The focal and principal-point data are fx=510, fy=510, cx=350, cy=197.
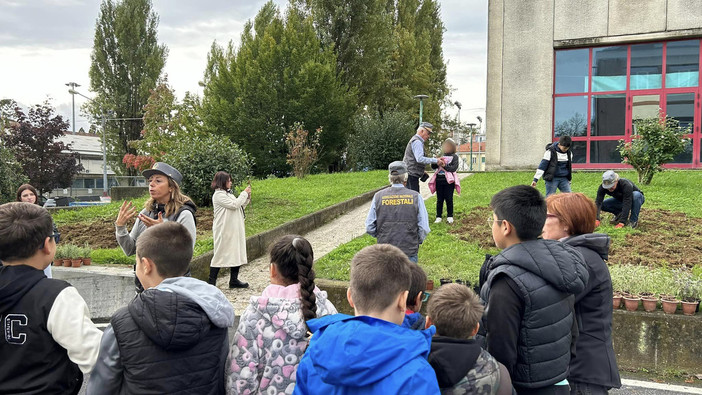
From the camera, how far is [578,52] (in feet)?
67.4

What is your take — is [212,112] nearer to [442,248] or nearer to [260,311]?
[442,248]

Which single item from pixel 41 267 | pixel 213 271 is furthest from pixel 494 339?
pixel 213 271

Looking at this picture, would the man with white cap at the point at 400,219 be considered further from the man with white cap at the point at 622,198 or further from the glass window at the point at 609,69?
the glass window at the point at 609,69

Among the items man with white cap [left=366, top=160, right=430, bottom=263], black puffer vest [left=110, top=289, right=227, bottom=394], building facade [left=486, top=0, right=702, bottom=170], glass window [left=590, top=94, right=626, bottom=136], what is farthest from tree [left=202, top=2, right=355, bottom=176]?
black puffer vest [left=110, top=289, right=227, bottom=394]

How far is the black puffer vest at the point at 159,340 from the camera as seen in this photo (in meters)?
2.20

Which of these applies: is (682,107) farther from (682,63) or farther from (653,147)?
(653,147)

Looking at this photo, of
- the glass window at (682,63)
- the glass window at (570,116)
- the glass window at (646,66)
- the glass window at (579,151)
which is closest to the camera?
the glass window at (682,63)

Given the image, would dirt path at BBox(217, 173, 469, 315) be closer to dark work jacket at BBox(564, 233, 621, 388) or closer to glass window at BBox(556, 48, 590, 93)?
dark work jacket at BBox(564, 233, 621, 388)

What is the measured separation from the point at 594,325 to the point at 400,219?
3537 millimetres

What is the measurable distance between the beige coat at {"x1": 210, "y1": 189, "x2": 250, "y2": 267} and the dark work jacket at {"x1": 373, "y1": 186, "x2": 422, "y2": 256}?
2805mm

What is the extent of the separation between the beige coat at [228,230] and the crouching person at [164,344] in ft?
18.8

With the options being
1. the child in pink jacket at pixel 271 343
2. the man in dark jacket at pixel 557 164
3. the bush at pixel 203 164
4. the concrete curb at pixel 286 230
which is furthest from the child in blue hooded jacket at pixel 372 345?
the bush at pixel 203 164

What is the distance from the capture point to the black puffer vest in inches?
86.6

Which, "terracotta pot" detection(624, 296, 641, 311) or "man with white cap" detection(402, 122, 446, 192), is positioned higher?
"man with white cap" detection(402, 122, 446, 192)
